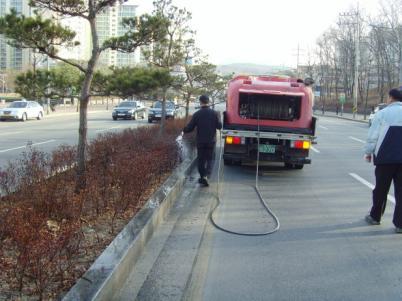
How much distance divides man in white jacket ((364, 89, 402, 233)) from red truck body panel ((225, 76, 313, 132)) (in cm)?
476

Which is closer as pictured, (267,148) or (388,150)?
(388,150)

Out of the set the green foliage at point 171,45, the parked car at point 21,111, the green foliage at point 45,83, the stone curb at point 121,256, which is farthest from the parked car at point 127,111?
the stone curb at point 121,256

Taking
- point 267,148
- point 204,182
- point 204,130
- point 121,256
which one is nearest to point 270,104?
point 267,148

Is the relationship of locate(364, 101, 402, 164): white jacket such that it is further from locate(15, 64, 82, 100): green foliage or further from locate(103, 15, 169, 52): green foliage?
locate(15, 64, 82, 100): green foliage

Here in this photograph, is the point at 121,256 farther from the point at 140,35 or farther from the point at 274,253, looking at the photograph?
the point at 140,35

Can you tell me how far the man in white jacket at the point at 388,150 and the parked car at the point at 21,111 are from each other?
112 feet

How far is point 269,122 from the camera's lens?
480 inches

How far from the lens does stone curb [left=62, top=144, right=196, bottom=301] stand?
4.00m

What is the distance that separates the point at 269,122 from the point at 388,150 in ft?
17.4

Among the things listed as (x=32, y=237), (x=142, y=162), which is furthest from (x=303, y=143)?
(x=32, y=237)

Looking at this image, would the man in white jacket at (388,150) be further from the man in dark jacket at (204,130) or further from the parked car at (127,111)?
the parked car at (127,111)

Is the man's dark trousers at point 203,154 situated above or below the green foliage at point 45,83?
below

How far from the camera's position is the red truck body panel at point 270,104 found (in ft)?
39.5

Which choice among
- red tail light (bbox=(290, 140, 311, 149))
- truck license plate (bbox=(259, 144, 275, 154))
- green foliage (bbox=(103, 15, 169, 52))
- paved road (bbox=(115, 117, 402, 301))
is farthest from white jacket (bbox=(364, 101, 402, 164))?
truck license plate (bbox=(259, 144, 275, 154))
